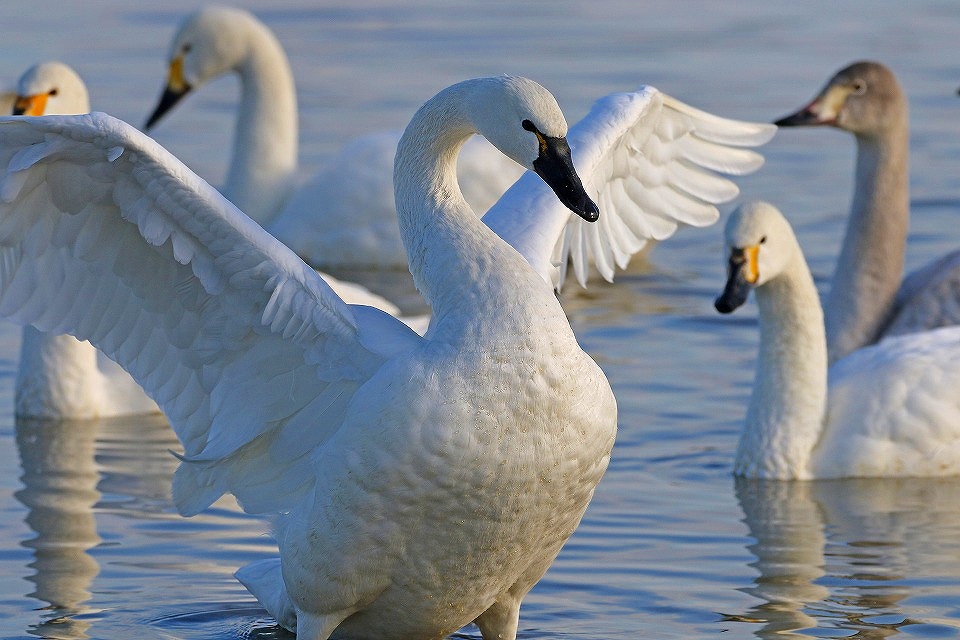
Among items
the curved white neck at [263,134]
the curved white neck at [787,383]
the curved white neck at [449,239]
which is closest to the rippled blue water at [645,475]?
the curved white neck at [787,383]

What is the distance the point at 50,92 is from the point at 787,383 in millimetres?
3853

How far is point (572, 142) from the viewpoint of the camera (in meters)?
6.87

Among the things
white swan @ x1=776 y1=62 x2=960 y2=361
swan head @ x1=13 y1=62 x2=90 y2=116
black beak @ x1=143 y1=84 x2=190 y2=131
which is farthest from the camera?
black beak @ x1=143 y1=84 x2=190 y2=131

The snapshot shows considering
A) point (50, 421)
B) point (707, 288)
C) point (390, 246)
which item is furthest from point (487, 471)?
point (390, 246)

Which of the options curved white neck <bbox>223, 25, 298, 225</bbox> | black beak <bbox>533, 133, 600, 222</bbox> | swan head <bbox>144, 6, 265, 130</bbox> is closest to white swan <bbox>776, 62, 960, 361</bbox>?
curved white neck <bbox>223, 25, 298, 225</bbox>

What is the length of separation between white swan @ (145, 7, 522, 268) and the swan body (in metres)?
6.52

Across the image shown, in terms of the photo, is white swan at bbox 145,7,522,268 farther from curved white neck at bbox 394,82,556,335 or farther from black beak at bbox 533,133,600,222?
black beak at bbox 533,133,600,222

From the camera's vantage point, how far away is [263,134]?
1356cm

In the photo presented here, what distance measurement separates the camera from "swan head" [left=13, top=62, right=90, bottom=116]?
9812 millimetres

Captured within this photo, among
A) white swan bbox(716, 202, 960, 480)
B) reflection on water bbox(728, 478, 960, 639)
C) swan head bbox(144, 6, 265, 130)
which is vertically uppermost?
swan head bbox(144, 6, 265, 130)

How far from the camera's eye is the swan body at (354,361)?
537 cm

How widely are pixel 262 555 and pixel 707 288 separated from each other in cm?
485

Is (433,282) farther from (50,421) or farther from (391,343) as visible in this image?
(50,421)

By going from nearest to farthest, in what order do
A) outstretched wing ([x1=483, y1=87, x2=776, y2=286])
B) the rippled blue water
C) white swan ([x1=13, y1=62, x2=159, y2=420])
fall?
the rippled blue water → outstretched wing ([x1=483, y1=87, x2=776, y2=286]) → white swan ([x1=13, y1=62, x2=159, y2=420])
